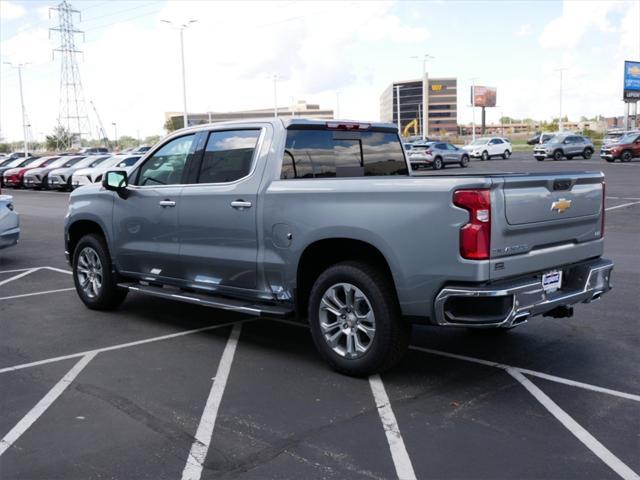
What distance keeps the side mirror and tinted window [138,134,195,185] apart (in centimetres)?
16

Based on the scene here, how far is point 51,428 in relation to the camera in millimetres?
4484

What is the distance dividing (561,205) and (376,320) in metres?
1.59

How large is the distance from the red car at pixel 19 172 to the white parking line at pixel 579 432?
33.6 metres

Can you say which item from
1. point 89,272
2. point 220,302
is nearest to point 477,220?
point 220,302

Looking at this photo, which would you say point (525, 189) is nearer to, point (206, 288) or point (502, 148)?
point (206, 288)

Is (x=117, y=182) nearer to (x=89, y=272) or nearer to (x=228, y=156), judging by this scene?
(x=89, y=272)

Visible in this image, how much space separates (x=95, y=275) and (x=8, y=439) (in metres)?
3.60

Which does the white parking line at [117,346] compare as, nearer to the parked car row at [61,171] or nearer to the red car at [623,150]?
the parked car row at [61,171]

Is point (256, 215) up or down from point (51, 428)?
up

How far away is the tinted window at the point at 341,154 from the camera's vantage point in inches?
236

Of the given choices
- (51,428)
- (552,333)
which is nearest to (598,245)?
(552,333)

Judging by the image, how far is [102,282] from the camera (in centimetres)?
763

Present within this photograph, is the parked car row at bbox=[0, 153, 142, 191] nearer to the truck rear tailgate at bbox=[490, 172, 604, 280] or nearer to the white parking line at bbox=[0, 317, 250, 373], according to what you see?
the white parking line at bbox=[0, 317, 250, 373]

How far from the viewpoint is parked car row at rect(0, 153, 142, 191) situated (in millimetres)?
29438
